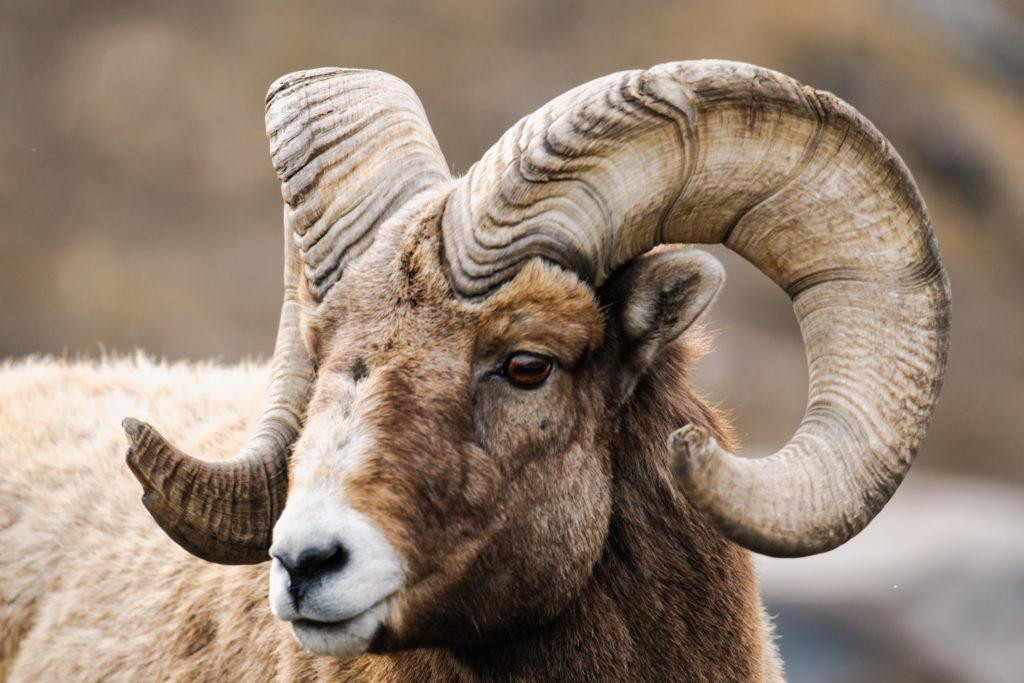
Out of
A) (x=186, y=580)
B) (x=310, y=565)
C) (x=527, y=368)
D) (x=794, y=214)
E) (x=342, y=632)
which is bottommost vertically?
(x=186, y=580)

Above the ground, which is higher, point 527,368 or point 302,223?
point 302,223

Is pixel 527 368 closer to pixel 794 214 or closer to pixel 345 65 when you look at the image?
pixel 794 214

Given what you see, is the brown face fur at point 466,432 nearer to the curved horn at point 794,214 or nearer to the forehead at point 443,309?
the forehead at point 443,309

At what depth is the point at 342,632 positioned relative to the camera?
13.6 ft

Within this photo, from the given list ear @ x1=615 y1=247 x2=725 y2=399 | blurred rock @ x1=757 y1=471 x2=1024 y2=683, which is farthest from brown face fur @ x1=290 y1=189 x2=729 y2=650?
blurred rock @ x1=757 y1=471 x2=1024 y2=683

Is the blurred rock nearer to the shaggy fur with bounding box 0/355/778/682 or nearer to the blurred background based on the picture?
the shaggy fur with bounding box 0/355/778/682

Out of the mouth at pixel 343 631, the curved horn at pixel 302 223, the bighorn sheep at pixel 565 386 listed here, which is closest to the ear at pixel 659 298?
the bighorn sheep at pixel 565 386

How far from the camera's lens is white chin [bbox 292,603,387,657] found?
4.16 meters

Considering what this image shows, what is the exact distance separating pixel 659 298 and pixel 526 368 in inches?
26.4

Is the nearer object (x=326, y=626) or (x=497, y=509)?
(x=326, y=626)

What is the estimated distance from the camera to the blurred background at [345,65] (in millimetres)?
24844

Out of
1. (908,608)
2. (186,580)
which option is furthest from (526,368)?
(908,608)

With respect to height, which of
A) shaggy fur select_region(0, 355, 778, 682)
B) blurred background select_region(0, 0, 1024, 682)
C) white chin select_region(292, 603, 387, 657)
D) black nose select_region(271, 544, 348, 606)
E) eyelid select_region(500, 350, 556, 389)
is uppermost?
eyelid select_region(500, 350, 556, 389)

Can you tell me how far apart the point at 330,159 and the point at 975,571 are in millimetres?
9805
